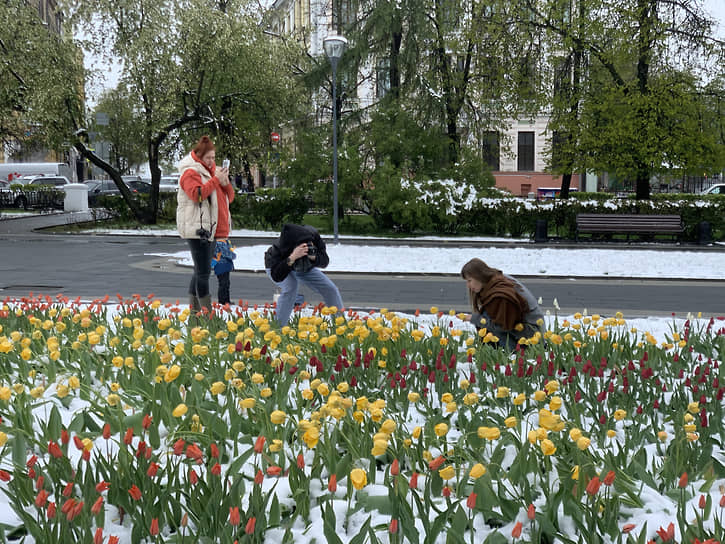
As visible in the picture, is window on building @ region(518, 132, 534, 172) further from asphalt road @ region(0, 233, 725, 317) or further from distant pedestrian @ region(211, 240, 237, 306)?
distant pedestrian @ region(211, 240, 237, 306)

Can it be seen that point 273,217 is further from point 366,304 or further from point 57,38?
point 366,304

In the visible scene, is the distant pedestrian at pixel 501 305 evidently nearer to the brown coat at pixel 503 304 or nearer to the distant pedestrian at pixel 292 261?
the brown coat at pixel 503 304

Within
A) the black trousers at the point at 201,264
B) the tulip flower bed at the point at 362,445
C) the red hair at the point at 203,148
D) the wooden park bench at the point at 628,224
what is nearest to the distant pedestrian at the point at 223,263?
the black trousers at the point at 201,264

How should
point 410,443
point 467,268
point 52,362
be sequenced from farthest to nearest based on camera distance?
point 467,268
point 52,362
point 410,443

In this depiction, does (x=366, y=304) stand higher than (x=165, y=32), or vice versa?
(x=165, y=32)

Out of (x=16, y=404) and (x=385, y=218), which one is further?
(x=385, y=218)

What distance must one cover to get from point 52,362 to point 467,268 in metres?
2.86

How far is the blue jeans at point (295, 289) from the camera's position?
6902 millimetres

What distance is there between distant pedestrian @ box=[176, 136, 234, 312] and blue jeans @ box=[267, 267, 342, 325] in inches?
27.6

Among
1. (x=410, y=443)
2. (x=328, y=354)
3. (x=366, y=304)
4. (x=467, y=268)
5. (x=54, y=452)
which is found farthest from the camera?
(x=366, y=304)

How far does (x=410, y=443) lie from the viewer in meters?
3.05

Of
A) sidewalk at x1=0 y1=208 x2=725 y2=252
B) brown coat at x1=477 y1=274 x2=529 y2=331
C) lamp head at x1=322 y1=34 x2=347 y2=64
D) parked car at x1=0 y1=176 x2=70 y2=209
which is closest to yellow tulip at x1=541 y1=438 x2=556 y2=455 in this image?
brown coat at x1=477 y1=274 x2=529 y2=331

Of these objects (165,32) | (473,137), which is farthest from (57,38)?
(473,137)

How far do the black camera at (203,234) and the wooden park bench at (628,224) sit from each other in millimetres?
15670
